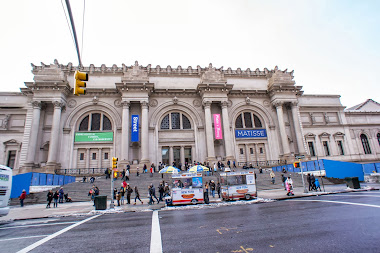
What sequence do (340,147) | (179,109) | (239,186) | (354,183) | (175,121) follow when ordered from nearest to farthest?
(239,186)
(354,183)
(175,121)
(179,109)
(340,147)

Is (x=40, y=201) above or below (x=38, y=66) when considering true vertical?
below

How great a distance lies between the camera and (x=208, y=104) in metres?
33.2

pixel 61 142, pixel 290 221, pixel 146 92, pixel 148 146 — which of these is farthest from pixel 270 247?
pixel 61 142

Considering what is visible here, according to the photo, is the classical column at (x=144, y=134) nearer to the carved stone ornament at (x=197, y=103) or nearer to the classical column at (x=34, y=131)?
the carved stone ornament at (x=197, y=103)

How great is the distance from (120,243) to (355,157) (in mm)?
46055

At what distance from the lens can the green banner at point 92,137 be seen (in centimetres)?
3136

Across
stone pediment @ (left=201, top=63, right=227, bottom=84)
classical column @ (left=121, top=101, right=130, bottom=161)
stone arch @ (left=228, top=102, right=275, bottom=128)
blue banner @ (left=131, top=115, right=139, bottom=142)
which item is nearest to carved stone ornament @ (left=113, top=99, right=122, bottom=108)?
classical column @ (left=121, top=101, right=130, bottom=161)

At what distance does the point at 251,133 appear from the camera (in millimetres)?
35062

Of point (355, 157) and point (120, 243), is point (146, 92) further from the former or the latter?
point (355, 157)

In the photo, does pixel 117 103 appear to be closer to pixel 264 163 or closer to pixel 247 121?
pixel 247 121

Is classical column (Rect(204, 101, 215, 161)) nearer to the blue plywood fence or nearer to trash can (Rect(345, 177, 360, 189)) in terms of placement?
trash can (Rect(345, 177, 360, 189))

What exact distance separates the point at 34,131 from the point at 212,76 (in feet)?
90.3

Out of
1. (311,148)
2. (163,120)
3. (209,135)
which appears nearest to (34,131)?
(163,120)

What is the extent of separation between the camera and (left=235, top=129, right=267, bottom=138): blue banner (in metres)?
34.6
